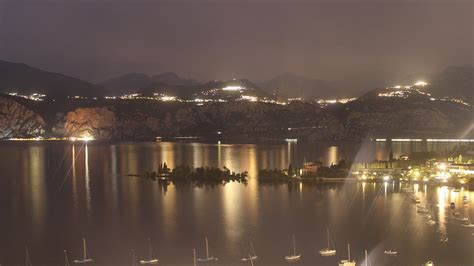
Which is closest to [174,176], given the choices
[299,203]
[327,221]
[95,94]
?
[299,203]

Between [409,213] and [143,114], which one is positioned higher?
[143,114]

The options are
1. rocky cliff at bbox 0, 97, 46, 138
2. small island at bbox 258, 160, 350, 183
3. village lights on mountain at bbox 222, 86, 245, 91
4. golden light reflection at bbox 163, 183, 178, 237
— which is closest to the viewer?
golden light reflection at bbox 163, 183, 178, 237

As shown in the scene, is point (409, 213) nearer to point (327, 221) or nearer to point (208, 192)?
point (327, 221)

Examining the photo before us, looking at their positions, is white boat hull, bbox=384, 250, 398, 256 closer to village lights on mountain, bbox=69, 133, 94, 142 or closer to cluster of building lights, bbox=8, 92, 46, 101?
village lights on mountain, bbox=69, 133, 94, 142

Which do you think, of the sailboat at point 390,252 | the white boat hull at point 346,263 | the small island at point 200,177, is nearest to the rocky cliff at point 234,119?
the small island at point 200,177

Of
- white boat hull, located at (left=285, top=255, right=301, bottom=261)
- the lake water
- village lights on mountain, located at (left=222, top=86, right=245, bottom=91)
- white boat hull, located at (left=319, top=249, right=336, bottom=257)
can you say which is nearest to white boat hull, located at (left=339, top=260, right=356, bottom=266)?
the lake water

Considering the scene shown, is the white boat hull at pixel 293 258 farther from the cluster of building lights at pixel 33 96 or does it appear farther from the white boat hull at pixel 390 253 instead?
the cluster of building lights at pixel 33 96

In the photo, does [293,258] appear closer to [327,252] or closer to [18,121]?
[327,252]

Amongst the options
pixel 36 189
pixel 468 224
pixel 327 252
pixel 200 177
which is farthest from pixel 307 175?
pixel 327 252
